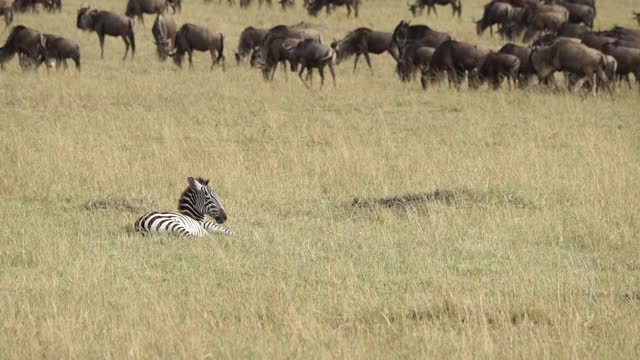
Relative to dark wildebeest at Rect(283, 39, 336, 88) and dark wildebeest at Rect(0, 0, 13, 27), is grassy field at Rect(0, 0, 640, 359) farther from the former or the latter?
dark wildebeest at Rect(0, 0, 13, 27)

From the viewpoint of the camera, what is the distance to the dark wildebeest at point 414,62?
941 inches

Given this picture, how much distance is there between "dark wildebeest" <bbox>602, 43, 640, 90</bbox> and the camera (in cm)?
2247

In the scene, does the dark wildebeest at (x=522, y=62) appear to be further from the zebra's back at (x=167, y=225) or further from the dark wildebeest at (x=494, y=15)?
the zebra's back at (x=167, y=225)

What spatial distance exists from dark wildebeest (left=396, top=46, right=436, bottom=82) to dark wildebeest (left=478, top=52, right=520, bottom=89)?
1.98 m

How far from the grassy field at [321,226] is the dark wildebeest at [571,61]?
5.35 feet

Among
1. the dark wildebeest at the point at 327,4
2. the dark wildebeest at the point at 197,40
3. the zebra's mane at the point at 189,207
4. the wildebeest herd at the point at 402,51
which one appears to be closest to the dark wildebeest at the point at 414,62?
the wildebeest herd at the point at 402,51

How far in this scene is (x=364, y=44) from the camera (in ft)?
88.7

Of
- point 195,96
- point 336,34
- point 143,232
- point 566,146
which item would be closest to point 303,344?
point 143,232

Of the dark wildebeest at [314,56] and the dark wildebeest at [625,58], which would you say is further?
the dark wildebeest at [314,56]

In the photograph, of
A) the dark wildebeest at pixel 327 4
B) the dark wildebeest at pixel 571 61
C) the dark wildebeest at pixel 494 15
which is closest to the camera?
the dark wildebeest at pixel 571 61

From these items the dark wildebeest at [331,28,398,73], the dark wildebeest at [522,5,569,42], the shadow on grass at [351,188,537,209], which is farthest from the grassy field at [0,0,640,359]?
the dark wildebeest at [522,5,569,42]

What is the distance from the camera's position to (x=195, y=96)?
1983 cm

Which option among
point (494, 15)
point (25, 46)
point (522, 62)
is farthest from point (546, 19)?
point (25, 46)

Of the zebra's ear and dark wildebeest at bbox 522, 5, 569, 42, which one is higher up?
the zebra's ear
